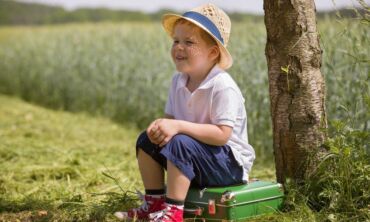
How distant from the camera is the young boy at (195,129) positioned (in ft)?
10.3

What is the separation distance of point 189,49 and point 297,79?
0.60 metres

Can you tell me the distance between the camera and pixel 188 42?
3361 mm

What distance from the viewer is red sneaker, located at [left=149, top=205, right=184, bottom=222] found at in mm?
3143

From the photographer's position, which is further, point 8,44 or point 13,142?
point 8,44

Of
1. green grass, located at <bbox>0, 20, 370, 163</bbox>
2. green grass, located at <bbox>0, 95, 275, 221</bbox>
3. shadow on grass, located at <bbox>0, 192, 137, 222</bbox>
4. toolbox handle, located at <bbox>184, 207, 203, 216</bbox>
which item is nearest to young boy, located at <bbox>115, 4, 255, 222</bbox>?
toolbox handle, located at <bbox>184, 207, 203, 216</bbox>

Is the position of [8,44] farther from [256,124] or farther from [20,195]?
[20,195]

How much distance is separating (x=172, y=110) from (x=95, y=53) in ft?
21.2

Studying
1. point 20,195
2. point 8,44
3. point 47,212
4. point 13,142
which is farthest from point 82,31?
point 47,212

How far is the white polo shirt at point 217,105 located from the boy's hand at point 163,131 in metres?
0.22

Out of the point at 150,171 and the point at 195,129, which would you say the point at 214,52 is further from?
the point at 150,171

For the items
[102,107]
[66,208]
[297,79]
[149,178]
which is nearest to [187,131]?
[149,178]

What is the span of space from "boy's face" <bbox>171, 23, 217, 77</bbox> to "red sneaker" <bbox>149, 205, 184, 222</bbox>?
0.71 meters

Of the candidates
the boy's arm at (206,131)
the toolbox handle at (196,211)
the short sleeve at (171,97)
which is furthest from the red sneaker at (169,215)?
the short sleeve at (171,97)

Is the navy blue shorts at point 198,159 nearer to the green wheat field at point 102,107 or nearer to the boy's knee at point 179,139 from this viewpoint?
the boy's knee at point 179,139
